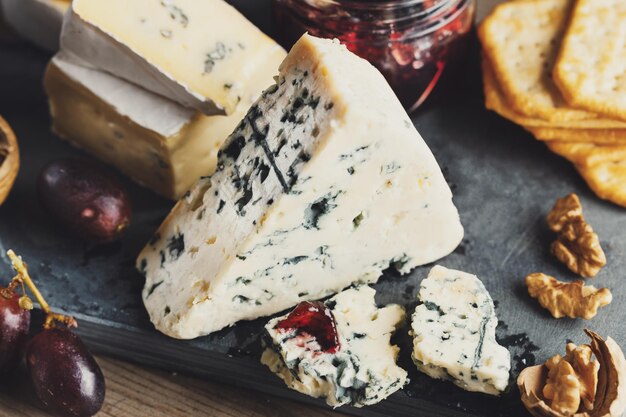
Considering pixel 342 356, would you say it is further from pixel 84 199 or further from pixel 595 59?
pixel 595 59

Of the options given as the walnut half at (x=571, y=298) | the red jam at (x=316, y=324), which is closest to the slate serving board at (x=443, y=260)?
the walnut half at (x=571, y=298)

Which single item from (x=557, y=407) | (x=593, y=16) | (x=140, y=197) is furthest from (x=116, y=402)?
(x=593, y=16)

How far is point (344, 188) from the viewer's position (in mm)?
1637

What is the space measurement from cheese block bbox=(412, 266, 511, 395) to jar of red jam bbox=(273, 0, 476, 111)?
53 centimetres

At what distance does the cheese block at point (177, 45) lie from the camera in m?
1.86

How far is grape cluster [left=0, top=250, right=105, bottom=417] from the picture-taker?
1.67 m

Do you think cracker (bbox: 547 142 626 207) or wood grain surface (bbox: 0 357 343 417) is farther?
cracker (bbox: 547 142 626 207)

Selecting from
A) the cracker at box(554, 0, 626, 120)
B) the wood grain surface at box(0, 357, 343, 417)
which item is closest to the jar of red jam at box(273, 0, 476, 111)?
the cracker at box(554, 0, 626, 120)

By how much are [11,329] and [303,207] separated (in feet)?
1.89

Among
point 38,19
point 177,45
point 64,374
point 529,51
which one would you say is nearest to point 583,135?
point 529,51

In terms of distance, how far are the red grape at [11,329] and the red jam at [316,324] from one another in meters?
0.47

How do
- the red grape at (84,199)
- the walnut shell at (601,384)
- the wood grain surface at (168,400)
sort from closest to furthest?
the walnut shell at (601,384) → the wood grain surface at (168,400) → the red grape at (84,199)

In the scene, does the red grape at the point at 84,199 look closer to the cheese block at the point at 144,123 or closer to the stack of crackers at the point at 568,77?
the cheese block at the point at 144,123

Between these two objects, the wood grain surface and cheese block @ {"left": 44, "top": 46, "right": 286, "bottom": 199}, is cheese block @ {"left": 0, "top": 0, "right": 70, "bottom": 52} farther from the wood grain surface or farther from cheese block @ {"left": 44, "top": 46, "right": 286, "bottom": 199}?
the wood grain surface
